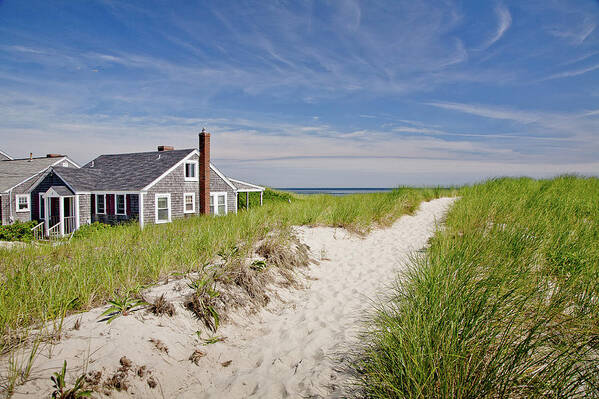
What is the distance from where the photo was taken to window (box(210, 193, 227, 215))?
24.7 m

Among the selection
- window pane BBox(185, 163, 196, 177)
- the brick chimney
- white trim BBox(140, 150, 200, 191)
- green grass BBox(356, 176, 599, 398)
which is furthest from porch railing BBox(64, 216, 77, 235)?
green grass BBox(356, 176, 599, 398)

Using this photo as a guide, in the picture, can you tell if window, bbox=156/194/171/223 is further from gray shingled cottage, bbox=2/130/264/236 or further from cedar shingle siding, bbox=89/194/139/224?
cedar shingle siding, bbox=89/194/139/224

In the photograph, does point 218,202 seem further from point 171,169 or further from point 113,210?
point 113,210

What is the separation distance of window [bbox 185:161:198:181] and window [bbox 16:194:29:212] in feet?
39.9

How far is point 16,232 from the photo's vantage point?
20469 mm

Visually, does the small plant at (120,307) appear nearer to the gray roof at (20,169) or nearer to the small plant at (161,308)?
the small plant at (161,308)

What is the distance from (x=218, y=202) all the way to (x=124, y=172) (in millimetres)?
7242

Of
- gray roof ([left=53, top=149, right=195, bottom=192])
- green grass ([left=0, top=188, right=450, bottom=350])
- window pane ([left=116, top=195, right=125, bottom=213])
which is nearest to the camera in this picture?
green grass ([left=0, top=188, right=450, bottom=350])

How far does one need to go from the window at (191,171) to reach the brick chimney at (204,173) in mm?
524

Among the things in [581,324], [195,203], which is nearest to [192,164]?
[195,203]

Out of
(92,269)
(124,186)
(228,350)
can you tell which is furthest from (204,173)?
(228,350)

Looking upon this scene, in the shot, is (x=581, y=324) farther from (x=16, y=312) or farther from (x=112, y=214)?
(x=112, y=214)

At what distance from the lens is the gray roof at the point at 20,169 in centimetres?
2399

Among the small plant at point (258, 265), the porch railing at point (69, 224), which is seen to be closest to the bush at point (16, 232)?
the porch railing at point (69, 224)
